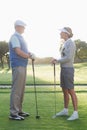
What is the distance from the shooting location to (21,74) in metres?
10.9

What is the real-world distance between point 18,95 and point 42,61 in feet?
3.53

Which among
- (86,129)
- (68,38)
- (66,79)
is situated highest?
(68,38)

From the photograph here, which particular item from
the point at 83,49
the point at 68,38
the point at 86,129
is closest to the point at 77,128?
the point at 86,129

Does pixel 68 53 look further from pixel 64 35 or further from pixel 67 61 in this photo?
pixel 64 35

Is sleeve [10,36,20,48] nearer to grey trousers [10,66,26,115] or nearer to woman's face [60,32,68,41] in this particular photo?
grey trousers [10,66,26,115]

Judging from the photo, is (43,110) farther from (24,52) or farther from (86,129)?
(86,129)

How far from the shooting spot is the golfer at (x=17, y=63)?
10832 mm

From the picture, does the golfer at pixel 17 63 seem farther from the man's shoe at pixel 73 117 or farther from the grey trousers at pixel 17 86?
the man's shoe at pixel 73 117

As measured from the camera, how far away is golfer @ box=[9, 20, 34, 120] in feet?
35.5

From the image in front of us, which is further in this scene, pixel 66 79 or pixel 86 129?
pixel 66 79

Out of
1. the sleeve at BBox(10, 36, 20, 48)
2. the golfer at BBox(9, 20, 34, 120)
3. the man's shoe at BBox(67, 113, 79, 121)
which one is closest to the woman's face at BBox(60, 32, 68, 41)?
the golfer at BBox(9, 20, 34, 120)

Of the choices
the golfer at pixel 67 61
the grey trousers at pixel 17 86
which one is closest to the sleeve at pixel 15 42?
the grey trousers at pixel 17 86

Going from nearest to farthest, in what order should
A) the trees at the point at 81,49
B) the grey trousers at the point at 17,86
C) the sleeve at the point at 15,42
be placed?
1. the sleeve at the point at 15,42
2. the grey trousers at the point at 17,86
3. the trees at the point at 81,49

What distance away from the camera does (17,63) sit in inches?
429
